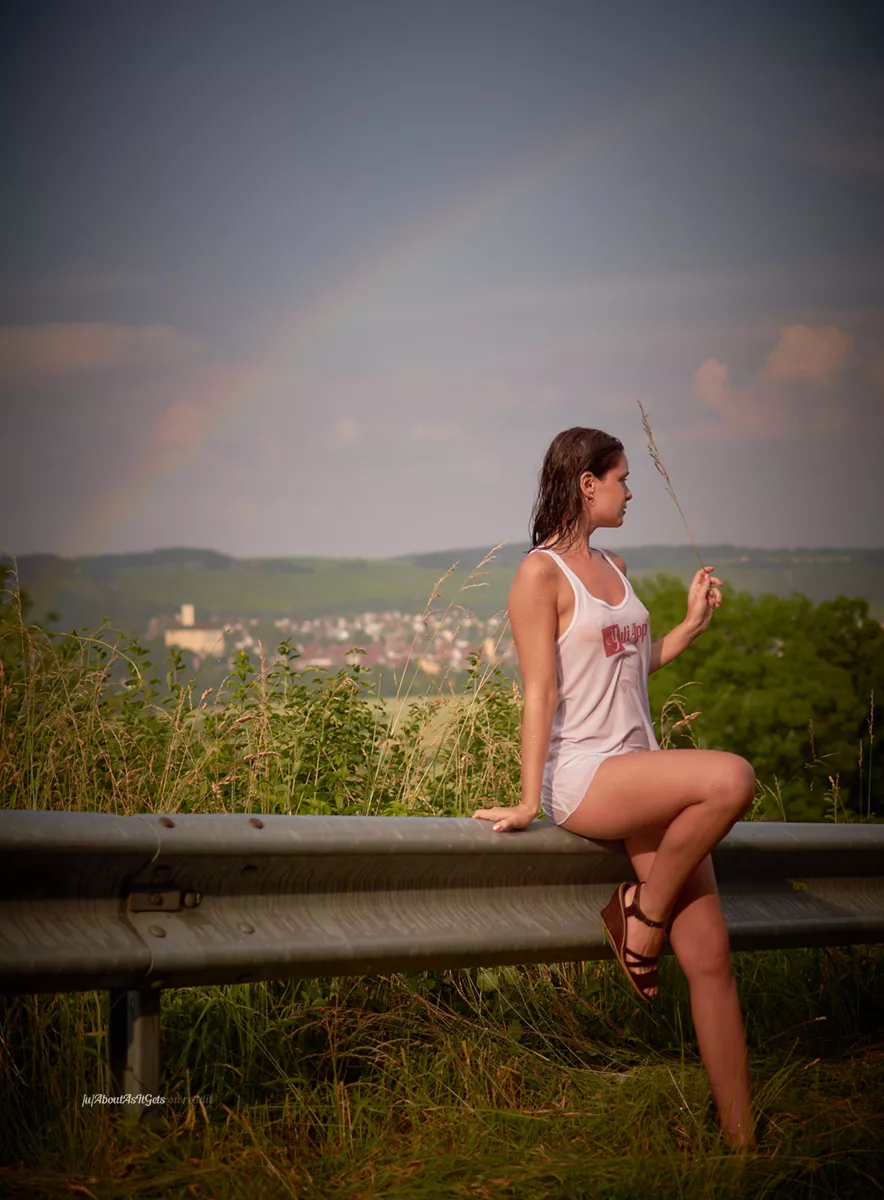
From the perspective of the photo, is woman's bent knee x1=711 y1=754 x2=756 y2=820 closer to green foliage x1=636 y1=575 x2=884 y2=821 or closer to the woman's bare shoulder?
the woman's bare shoulder

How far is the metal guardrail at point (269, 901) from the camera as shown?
7.70ft

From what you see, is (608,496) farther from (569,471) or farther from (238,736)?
(238,736)

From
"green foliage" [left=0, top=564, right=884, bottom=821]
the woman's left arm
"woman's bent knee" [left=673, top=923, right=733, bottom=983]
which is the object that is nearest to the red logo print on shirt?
the woman's left arm

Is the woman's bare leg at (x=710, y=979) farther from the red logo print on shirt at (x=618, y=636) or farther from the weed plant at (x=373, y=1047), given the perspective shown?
the red logo print on shirt at (x=618, y=636)

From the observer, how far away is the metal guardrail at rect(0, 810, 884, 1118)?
7.70 ft

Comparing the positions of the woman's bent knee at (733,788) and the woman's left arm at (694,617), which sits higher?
the woman's left arm at (694,617)

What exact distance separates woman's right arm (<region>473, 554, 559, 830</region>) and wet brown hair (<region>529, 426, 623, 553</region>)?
22cm

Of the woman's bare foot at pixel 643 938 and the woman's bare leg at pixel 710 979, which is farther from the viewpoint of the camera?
the woman's bare foot at pixel 643 938

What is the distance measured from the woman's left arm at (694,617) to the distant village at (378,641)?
112 cm

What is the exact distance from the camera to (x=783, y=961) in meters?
4.26

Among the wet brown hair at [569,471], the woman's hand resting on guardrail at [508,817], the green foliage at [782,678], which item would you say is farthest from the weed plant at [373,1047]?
the green foliage at [782,678]

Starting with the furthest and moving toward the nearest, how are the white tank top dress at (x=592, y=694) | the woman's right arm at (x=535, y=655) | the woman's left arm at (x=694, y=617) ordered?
the woman's left arm at (x=694, y=617) → the white tank top dress at (x=592, y=694) → the woman's right arm at (x=535, y=655)

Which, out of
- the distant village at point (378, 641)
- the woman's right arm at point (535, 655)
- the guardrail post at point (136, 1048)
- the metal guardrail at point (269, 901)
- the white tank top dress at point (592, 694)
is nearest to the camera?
the metal guardrail at point (269, 901)

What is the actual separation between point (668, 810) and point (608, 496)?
105cm
